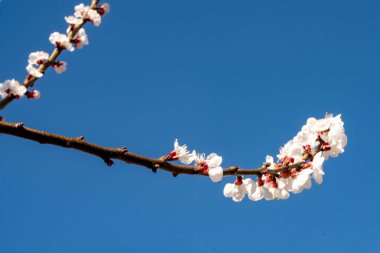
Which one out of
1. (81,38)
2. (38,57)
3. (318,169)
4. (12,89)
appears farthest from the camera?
(81,38)

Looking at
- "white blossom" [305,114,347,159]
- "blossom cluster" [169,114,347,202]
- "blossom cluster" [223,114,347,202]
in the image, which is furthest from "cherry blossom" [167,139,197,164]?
"white blossom" [305,114,347,159]

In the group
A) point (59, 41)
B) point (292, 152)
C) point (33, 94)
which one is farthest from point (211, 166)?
point (59, 41)

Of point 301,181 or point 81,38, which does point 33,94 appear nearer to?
point 81,38

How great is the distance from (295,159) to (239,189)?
1.80 ft

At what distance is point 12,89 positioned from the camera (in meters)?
2.84

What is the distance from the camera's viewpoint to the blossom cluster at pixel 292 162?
119 inches

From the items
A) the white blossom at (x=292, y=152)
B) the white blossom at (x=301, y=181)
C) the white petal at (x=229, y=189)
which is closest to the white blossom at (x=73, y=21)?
the white petal at (x=229, y=189)

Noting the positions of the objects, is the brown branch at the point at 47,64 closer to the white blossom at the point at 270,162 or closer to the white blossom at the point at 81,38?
the white blossom at the point at 81,38

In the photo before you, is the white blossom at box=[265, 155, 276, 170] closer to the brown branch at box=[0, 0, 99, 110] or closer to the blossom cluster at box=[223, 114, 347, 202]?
the blossom cluster at box=[223, 114, 347, 202]

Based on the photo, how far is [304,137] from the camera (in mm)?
3324

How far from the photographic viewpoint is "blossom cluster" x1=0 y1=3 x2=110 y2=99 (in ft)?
9.46

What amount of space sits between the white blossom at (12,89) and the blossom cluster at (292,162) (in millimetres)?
1192

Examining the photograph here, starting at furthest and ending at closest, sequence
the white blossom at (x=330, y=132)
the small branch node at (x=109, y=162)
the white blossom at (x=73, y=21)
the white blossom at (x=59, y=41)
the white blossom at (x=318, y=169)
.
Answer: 1. the white blossom at (x=73, y=21)
2. the white blossom at (x=59, y=41)
3. the white blossom at (x=330, y=132)
4. the white blossom at (x=318, y=169)
5. the small branch node at (x=109, y=162)

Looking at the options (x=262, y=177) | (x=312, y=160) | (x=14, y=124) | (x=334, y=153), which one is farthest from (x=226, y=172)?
(x=14, y=124)
